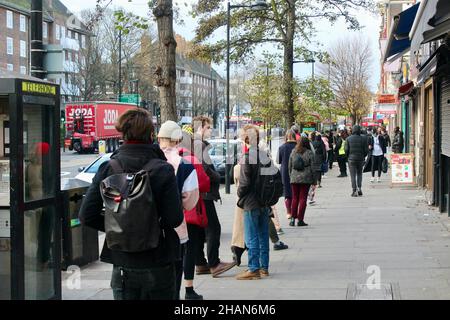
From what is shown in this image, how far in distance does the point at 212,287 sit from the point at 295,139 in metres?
5.59

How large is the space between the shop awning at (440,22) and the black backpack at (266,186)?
94.1 inches

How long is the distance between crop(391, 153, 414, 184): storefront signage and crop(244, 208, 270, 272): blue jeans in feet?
41.2

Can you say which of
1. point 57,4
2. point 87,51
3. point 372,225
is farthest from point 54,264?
point 57,4

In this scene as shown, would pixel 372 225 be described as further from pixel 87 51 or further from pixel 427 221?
pixel 87 51

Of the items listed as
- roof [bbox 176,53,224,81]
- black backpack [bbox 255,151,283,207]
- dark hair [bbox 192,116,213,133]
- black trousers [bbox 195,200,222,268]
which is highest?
roof [bbox 176,53,224,81]

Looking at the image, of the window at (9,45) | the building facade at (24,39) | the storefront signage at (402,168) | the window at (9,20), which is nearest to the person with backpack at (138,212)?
the storefront signage at (402,168)

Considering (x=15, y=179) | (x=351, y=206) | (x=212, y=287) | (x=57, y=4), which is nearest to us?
(x=15, y=179)

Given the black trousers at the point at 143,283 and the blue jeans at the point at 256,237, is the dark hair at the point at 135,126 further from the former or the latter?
the blue jeans at the point at 256,237

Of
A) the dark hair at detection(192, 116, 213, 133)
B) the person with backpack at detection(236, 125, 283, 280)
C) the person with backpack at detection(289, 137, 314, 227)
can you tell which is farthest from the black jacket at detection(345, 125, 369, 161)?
the person with backpack at detection(236, 125, 283, 280)

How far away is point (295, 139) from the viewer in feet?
41.6

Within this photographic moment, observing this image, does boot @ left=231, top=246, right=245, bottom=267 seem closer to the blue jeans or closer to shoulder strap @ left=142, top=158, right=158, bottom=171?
the blue jeans

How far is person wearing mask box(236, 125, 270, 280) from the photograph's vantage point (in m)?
7.94

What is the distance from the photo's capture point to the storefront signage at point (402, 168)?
1970 centimetres

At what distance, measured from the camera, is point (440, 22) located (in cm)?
645
